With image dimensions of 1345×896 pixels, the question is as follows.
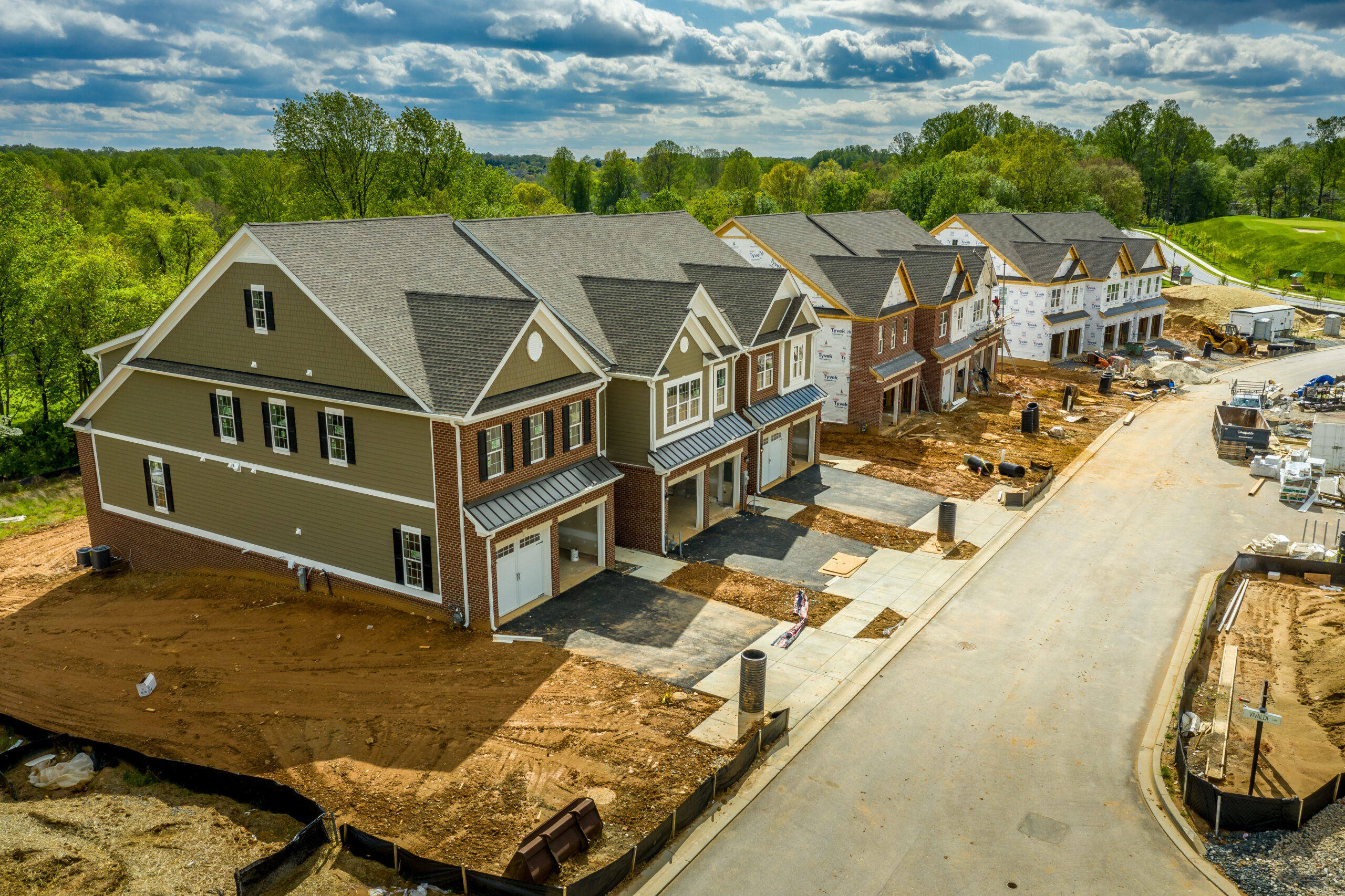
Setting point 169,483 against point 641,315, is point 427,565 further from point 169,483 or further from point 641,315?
point 641,315

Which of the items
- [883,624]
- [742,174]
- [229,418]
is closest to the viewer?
[883,624]

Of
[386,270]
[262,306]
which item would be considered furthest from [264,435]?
[386,270]

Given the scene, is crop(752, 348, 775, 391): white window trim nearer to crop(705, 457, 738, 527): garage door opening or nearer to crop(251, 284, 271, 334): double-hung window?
crop(705, 457, 738, 527): garage door opening

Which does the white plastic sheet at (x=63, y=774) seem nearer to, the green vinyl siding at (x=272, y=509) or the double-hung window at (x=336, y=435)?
the green vinyl siding at (x=272, y=509)

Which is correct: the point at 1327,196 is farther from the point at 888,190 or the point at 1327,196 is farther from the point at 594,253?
the point at 594,253

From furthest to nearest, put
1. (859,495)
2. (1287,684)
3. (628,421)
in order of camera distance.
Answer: (859,495) → (628,421) → (1287,684)

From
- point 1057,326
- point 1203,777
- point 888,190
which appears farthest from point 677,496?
point 888,190
